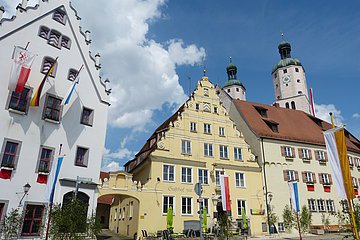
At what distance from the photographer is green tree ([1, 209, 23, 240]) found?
59.6 feet

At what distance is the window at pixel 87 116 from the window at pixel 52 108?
6.76 ft

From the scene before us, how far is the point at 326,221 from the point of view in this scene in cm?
3519

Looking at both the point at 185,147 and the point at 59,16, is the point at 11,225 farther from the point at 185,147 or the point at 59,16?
the point at 185,147

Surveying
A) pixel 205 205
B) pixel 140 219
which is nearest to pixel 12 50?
pixel 140 219

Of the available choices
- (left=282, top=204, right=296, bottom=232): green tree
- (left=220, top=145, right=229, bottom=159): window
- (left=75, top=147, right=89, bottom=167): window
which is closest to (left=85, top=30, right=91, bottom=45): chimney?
(left=75, top=147, right=89, bottom=167): window

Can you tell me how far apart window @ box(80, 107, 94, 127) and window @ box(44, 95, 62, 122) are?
81.1 inches

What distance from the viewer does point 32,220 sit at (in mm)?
19750

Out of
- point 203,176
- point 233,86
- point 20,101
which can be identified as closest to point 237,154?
point 203,176

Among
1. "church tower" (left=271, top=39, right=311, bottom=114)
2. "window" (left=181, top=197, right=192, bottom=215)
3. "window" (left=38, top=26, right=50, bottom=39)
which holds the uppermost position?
"church tower" (left=271, top=39, right=311, bottom=114)

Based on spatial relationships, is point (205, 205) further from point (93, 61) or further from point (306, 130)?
point (306, 130)

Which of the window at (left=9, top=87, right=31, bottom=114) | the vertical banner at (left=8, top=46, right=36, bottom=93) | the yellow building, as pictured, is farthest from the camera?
the yellow building

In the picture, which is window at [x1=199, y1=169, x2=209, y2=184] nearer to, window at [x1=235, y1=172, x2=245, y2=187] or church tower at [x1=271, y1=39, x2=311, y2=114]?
window at [x1=235, y1=172, x2=245, y2=187]

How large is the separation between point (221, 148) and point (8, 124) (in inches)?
847

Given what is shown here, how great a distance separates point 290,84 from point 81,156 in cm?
5662
